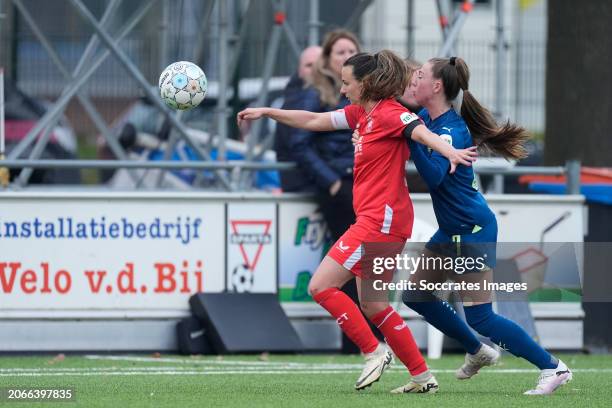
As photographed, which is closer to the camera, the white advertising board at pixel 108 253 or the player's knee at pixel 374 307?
the player's knee at pixel 374 307

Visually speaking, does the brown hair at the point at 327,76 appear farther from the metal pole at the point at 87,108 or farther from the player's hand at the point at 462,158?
the player's hand at the point at 462,158

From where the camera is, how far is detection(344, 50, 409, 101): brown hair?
26.4 feet

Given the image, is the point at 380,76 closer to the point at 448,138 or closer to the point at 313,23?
the point at 448,138

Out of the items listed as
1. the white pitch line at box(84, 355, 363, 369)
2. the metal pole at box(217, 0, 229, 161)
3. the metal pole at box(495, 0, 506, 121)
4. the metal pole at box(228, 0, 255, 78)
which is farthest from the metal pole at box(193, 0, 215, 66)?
the white pitch line at box(84, 355, 363, 369)

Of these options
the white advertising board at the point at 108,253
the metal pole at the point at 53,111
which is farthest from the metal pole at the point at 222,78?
the white advertising board at the point at 108,253

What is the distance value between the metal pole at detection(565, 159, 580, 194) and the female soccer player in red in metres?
3.99

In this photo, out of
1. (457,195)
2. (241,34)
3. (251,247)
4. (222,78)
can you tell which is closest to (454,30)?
(222,78)

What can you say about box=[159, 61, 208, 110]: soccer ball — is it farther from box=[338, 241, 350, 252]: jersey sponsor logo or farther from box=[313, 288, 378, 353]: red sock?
box=[313, 288, 378, 353]: red sock

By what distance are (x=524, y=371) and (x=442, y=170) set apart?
9.00 feet

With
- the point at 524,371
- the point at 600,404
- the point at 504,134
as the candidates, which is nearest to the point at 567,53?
the point at 524,371

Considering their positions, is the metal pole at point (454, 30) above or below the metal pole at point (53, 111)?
above

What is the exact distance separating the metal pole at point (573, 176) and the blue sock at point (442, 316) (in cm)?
376

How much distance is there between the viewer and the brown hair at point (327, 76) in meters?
11.0

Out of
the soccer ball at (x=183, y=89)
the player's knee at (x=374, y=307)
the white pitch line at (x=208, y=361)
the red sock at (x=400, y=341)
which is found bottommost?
the white pitch line at (x=208, y=361)
